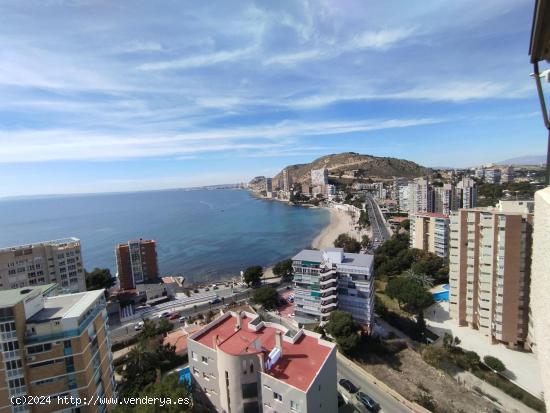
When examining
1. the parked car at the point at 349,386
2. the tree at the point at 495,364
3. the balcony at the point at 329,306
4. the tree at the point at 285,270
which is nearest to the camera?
the parked car at the point at 349,386

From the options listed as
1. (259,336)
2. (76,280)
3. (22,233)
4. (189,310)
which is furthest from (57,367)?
(22,233)

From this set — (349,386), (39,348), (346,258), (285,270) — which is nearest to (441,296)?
(346,258)

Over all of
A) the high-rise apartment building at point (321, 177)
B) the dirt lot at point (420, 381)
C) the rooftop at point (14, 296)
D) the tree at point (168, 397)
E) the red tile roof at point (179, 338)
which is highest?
the high-rise apartment building at point (321, 177)

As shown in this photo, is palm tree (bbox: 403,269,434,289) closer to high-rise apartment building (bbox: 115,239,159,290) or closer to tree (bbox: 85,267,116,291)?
high-rise apartment building (bbox: 115,239,159,290)

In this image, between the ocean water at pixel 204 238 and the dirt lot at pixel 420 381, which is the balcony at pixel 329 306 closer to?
the dirt lot at pixel 420 381

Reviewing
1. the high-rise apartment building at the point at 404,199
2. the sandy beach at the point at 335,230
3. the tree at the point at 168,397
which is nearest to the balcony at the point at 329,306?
the tree at the point at 168,397

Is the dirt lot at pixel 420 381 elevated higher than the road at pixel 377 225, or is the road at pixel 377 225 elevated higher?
the road at pixel 377 225
